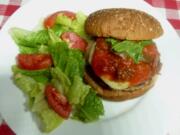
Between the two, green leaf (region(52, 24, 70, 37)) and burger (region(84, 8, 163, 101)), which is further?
green leaf (region(52, 24, 70, 37))

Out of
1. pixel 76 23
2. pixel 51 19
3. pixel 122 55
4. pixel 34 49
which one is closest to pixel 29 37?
pixel 34 49

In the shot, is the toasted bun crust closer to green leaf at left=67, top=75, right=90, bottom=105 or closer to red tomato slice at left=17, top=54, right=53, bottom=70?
green leaf at left=67, top=75, right=90, bottom=105

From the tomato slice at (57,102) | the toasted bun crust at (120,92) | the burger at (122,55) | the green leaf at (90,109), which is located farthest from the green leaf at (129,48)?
the tomato slice at (57,102)

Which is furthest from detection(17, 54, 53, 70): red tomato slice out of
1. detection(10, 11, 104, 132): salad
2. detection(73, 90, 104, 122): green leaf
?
detection(73, 90, 104, 122): green leaf

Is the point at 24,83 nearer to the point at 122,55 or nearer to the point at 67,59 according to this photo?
the point at 67,59

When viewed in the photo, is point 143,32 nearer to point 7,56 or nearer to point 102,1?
point 102,1

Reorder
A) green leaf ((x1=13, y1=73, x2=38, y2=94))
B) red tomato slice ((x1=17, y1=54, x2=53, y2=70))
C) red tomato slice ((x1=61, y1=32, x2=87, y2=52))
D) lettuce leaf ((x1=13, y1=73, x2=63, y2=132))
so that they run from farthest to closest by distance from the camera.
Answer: red tomato slice ((x1=61, y1=32, x2=87, y2=52)) < red tomato slice ((x1=17, y1=54, x2=53, y2=70)) < green leaf ((x1=13, y1=73, x2=38, y2=94)) < lettuce leaf ((x1=13, y1=73, x2=63, y2=132))

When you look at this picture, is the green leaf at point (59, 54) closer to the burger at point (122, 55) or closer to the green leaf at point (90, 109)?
the burger at point (122, 55)
